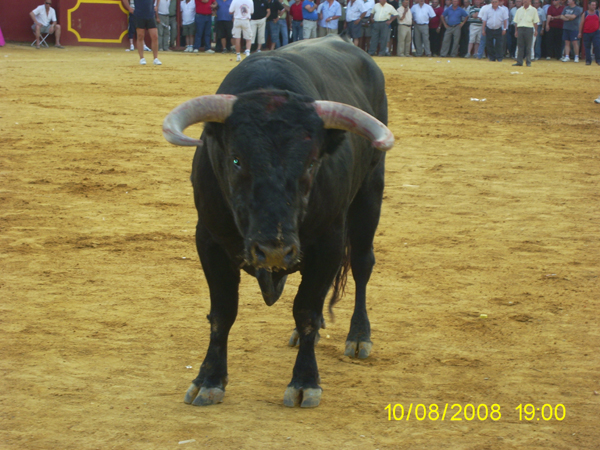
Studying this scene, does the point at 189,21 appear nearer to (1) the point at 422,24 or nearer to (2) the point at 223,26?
(2) the point at 223,26

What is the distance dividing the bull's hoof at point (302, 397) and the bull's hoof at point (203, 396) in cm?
32

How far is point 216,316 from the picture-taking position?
362 cm

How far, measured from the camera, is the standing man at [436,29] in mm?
25500

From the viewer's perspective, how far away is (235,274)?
11.9 feet

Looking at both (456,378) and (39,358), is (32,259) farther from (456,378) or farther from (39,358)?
(456,378)

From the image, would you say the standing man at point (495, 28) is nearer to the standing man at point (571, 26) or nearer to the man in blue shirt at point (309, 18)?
the standing man at point (571, 26)

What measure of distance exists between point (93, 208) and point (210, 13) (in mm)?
17836

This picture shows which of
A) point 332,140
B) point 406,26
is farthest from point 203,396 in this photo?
point 406,26

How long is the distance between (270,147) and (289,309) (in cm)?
212

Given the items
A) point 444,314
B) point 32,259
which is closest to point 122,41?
point 32,259

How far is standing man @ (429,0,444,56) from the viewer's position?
25.5 metres

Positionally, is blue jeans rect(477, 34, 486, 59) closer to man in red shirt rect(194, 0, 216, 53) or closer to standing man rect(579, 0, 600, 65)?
standing man rect(579, 0, 600, 65)

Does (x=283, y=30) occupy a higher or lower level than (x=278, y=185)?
higher
